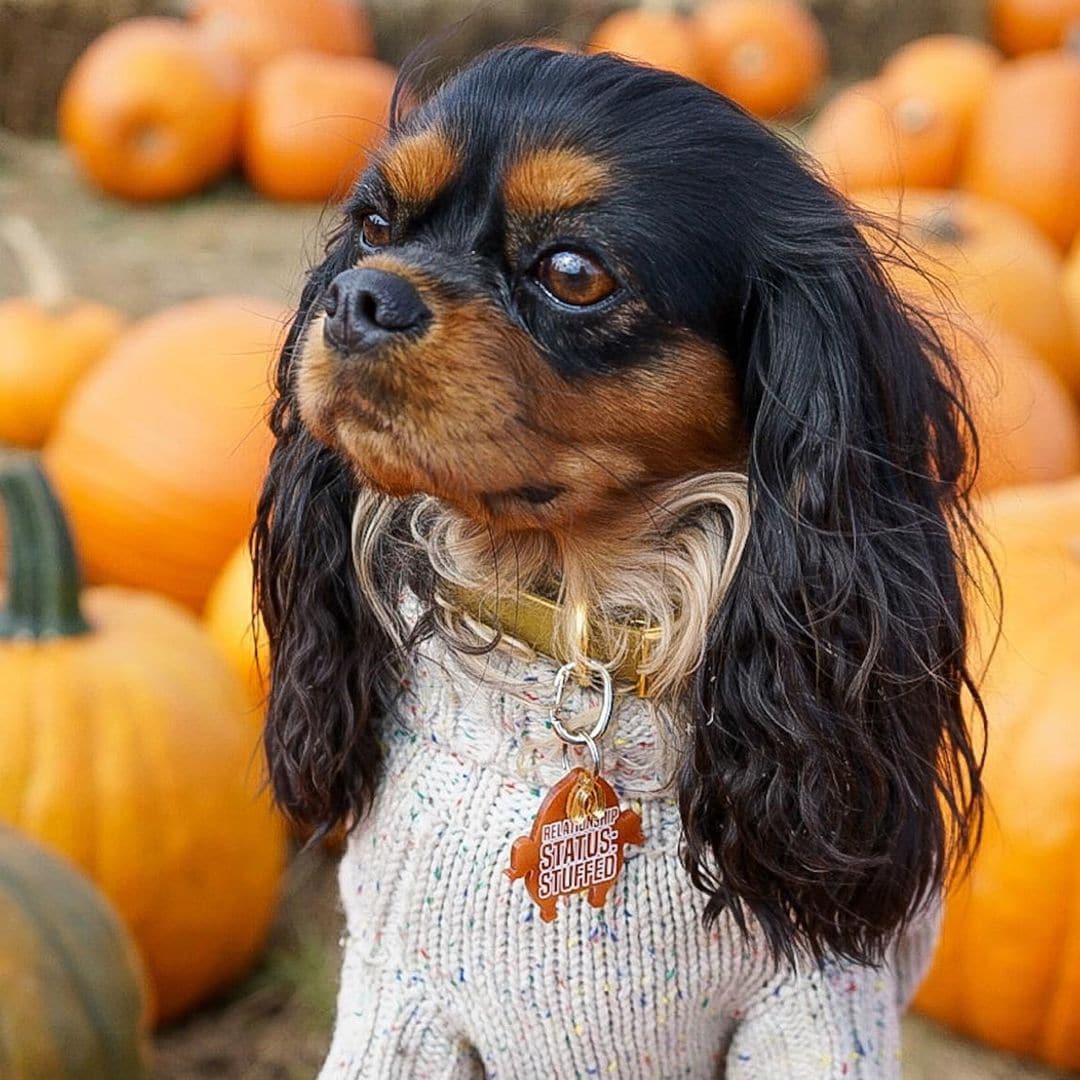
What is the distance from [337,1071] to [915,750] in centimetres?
68

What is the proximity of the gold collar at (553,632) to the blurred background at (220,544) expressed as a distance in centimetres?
44

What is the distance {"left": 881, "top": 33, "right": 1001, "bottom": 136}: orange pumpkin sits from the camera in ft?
19.1

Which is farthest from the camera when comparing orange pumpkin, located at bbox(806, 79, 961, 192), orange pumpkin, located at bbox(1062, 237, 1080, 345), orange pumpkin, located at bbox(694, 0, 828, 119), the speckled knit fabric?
orange pumpkin, located at bbox(694, 0, 828, 119)

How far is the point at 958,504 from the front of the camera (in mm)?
1535

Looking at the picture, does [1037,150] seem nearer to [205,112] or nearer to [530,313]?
[205,112]

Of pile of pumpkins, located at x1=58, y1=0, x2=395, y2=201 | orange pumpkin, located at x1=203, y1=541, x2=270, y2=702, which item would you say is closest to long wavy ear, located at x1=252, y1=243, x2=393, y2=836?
Answer: orange pumpkin, located at x1=203, y1=541, x2=270, y2=702

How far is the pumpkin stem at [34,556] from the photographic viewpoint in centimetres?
251

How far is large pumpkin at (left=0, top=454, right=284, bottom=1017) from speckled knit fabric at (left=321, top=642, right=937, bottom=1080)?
0.96 m

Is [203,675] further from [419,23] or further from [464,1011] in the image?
[419,23]

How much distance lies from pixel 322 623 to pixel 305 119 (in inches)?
190

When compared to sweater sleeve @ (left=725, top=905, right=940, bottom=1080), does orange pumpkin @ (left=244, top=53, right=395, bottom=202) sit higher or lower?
higher

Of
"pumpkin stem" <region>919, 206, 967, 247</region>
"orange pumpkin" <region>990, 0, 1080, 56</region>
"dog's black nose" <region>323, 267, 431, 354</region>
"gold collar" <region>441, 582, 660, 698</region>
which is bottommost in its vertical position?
"gold collar" <region>441, 582, 660, 698</region>

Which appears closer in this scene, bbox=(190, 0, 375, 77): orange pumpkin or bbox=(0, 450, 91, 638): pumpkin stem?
bbox=(0, 450, 91, 638): pumpkin stem

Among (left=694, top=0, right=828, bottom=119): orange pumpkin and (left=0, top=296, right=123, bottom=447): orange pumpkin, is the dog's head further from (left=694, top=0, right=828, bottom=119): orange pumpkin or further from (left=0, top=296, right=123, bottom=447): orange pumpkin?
(left=694, top=0, right=828, bottom=119): orange pumpkin
